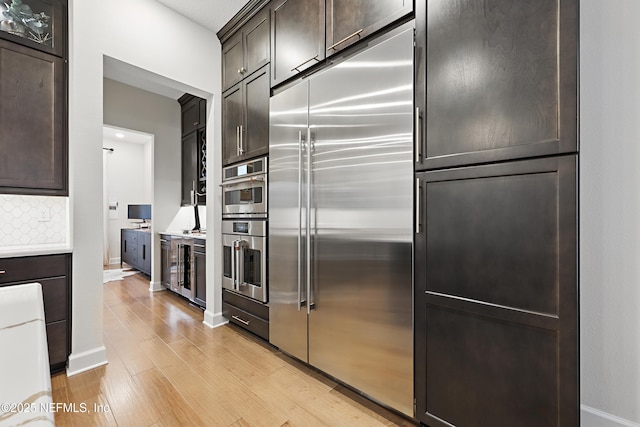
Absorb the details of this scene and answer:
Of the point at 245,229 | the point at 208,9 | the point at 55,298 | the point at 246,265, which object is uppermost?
the point at 208,9

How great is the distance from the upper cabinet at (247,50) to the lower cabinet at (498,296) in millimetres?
1981

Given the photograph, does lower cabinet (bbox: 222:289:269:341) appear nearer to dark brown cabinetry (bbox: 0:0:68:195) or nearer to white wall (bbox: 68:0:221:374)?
white wall (bbox: 68:0:221:374)

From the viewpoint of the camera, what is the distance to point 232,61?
291 cm

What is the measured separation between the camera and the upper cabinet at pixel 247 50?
2.49 meters

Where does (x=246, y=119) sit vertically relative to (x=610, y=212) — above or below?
above

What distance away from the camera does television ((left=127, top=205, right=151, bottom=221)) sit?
20.0ft

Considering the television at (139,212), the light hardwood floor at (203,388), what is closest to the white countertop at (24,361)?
the light hardwood floor at (203,388)

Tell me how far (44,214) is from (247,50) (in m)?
2.20

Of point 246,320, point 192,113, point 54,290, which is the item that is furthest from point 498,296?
point 192,113

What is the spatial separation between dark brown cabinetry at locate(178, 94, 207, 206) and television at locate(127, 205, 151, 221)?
86.1 inches

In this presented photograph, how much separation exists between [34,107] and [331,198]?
219 centimetres

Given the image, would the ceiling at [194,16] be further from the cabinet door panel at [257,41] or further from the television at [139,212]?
the television at [139,212]

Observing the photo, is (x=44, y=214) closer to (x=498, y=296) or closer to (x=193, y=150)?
(x=193, y=150)

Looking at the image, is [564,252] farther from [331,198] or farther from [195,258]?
[195,258]
